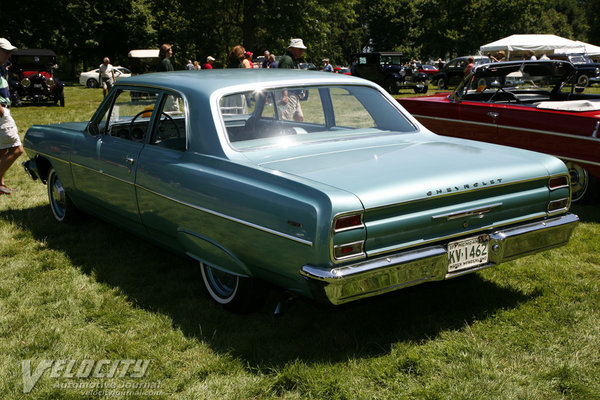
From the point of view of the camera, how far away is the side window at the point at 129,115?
438 centimetres

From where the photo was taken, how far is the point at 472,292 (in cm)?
392

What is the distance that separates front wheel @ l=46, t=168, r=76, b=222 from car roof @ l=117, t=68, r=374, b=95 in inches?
64.8

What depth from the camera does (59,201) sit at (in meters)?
5.73

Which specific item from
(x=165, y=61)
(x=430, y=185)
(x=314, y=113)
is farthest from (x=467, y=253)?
A: (x=165, y=61)

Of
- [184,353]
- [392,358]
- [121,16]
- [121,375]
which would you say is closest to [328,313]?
[392,358]

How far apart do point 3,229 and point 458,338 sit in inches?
176

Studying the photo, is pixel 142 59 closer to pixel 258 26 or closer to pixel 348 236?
pixel 258 26

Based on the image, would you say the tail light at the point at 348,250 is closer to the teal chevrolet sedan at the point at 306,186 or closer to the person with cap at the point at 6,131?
the teal chevrolet sedan at the point at 306,186

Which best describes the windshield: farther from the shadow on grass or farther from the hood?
the shadow on grass

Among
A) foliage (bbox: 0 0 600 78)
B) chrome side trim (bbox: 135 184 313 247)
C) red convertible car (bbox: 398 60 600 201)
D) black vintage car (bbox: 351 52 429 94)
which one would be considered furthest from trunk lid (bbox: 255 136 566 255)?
foliage (bbox: 0 0 600 78)

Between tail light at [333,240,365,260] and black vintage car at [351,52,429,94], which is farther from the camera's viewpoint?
black vintage car at [351,52,429,94]

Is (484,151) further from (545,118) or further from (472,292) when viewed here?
(545,118)

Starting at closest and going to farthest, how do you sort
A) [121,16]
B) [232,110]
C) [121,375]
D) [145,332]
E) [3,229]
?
1. [121,375]
2. [145,332]
3. [232,110]
4. [3,229]
5. [121,16]

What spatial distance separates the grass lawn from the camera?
9.36 feet
